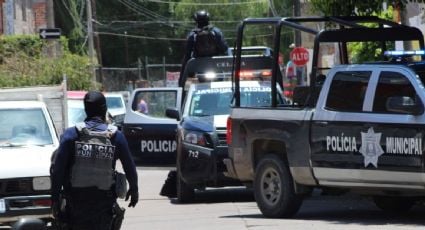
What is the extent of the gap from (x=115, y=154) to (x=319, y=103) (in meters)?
4.81

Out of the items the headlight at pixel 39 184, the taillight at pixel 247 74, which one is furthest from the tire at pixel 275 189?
the taillight at pixel 247 74

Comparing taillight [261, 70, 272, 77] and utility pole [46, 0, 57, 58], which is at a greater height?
utility pole [46, 0, 57, 58]

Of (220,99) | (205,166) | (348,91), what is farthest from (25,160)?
(220,99)

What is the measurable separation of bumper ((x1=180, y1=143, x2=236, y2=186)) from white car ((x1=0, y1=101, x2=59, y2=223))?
2.61 m

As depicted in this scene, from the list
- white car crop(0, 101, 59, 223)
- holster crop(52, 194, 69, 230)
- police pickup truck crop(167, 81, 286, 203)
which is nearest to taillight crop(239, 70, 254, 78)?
police pickup truck crop(167, 81, 286, 203)

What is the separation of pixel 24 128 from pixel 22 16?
38103 mm

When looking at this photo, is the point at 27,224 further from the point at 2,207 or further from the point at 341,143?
the point at 341,143

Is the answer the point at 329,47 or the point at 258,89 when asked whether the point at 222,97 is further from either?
the point at 329,47

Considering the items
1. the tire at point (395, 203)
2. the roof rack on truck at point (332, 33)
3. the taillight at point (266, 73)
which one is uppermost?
the roof rack on truck at point (332, 33)

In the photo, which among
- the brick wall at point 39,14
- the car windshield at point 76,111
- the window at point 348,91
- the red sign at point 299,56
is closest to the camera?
the window at point 348,91

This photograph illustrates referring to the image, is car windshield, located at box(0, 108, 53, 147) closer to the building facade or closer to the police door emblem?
the police door emblem

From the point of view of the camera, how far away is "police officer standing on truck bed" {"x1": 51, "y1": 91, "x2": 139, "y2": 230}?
788 centimetres

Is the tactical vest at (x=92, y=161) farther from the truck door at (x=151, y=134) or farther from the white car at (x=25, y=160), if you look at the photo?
the truck door at (x=151, y=134)

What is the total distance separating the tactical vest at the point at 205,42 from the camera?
19594 millimetres
